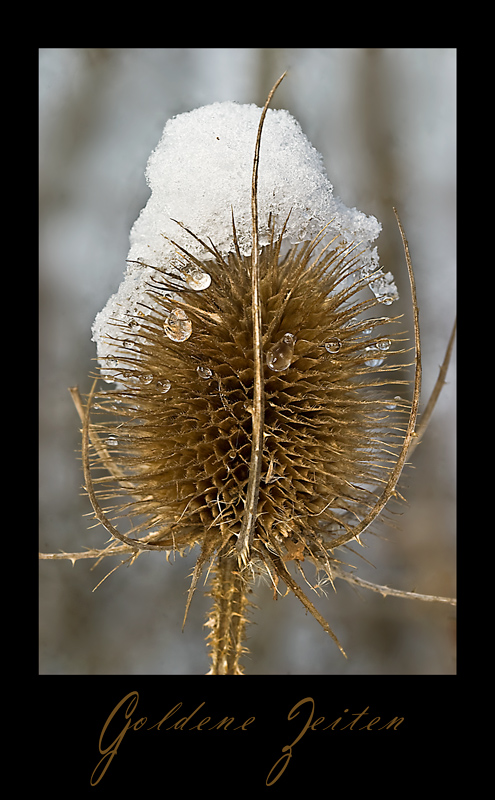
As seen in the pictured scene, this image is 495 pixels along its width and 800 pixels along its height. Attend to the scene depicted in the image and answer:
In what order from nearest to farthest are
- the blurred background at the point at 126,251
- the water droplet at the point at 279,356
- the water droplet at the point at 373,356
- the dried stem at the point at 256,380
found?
the dried stem at the point at 256,380 < the water droplet at the point at 279,356 < the water droplet at the point at 373,356 < the blurred background at the point at 126,251

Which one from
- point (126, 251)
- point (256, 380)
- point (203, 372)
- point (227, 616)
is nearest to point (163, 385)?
point (203, 372)

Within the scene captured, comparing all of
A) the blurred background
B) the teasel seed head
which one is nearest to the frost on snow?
the teasel seed head

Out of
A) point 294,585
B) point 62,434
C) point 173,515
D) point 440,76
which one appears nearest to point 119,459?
point 173,515

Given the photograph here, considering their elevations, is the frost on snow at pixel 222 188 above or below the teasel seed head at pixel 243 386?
above

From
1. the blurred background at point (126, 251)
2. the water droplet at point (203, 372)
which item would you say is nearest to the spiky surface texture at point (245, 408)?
the water droplet at point (203, 372)

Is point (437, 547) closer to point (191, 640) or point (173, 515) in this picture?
point (191, 640)

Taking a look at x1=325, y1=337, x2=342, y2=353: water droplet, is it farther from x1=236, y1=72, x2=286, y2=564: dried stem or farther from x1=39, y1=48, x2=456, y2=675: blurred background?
x1=39, y1=48, x2=456, y2=675: blurred background

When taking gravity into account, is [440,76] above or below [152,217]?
above

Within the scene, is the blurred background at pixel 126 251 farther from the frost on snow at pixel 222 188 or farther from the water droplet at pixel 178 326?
the water droplet at pixel 178 326
